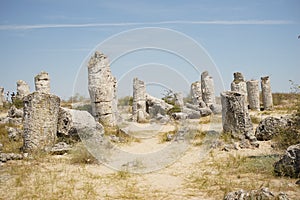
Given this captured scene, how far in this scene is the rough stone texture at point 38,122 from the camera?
9.86 metres

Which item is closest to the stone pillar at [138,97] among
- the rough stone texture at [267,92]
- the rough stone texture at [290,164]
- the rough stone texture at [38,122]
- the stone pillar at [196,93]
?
the stone pillar at [196,93]

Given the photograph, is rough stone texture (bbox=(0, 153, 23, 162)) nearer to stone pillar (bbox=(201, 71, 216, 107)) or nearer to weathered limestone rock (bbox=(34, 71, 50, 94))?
weathered limestone rock (bbox=(34, 71, 50, 94))

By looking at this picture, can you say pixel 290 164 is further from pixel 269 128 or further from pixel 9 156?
pixel 9 156

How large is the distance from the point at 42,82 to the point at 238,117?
11908 mm

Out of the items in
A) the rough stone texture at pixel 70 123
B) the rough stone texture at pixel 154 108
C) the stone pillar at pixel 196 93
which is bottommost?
the rough stone texture at pixel 70 123

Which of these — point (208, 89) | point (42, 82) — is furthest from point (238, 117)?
point (208, 89)

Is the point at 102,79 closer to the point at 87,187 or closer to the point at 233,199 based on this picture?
the point at 87,187

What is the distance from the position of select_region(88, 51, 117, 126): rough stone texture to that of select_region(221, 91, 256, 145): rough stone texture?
5.87 m

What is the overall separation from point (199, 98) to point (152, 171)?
16957 mm

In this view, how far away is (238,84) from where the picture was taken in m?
23.0

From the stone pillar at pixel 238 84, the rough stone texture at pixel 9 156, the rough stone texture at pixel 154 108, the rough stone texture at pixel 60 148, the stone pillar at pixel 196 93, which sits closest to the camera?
the rough stone texture at pixel 9 156

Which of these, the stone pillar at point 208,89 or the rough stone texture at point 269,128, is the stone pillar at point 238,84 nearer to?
the stone pillar at point 208,89

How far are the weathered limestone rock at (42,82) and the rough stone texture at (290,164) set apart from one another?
48.0ft

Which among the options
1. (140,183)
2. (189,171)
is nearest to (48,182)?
(140,183)
